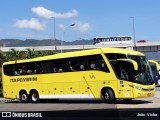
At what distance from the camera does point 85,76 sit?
24.3m

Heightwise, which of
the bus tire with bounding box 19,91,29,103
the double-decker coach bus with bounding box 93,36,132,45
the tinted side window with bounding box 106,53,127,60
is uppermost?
the double-decker coach bus with bounding box 93,36,132,45

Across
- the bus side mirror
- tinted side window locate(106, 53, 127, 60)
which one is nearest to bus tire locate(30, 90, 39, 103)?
tinted side window locate(106, 53, 127, 60)

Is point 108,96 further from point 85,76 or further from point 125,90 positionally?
point 85,76

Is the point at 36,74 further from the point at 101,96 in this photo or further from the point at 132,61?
the point at 132,61

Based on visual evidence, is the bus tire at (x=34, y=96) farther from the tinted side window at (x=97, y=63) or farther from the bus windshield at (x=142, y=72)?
the bus windshield at (x=142, y=72)

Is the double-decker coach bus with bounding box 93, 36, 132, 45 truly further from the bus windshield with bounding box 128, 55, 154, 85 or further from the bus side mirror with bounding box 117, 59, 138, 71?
the bus side mirror with bounding box 117, 59, 138, 71

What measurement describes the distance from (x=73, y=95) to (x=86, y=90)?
47.6 inches

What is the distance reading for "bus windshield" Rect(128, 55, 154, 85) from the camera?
2256 centimetres

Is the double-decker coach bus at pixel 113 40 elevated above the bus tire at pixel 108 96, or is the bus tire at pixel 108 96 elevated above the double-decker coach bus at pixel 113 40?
the double-decker coach bus at pixel 113 40

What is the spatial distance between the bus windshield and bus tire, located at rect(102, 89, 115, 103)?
1641 mm

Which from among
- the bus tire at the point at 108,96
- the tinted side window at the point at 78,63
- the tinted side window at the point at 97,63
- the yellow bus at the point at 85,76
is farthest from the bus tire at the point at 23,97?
the bus tire at the point at 108,96

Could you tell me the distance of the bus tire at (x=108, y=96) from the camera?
23028 millimetres

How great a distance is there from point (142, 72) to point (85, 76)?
3.48 meters

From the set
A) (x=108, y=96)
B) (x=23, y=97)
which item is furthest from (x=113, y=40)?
(x=108, y=96)
